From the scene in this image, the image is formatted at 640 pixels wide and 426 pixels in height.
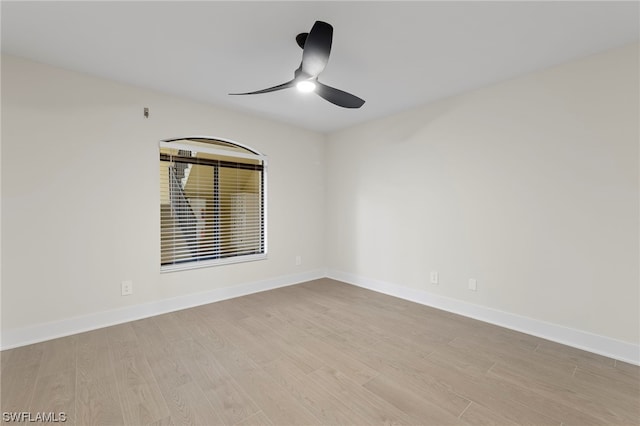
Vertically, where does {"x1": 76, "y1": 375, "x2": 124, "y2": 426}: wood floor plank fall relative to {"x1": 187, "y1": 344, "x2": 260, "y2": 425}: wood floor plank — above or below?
above

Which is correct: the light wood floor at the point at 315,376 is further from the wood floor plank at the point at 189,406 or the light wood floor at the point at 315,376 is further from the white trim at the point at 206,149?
the white trim at the point at 206,149

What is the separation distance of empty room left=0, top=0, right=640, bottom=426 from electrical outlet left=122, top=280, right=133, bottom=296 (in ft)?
0.06

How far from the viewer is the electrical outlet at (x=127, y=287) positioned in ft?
9.32

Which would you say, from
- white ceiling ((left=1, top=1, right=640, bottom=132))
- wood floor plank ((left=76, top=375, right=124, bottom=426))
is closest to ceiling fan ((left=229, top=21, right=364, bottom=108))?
white ceiling ((left=1, top=1, right=640, bottom=132))

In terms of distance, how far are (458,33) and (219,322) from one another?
10.7 feet

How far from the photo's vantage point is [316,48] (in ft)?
5.69

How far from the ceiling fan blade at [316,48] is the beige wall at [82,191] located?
200 centimetres

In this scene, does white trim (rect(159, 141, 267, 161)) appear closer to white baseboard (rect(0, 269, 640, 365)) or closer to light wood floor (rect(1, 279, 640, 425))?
white baseboard (rect(0, 269, 640, 365))

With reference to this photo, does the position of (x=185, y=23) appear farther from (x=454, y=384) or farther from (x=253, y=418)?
(x=454, y=384)

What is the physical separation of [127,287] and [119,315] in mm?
274

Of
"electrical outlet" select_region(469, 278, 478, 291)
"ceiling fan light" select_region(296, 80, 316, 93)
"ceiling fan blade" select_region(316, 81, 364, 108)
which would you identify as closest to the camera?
"ceiling fan light" select_region(296, 80, 316, 93)

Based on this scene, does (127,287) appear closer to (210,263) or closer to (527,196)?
(210,263)

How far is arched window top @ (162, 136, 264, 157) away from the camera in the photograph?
3.21m

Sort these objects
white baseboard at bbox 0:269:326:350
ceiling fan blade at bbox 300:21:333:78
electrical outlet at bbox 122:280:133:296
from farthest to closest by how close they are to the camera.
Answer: electrical outlet at bbox 122:280:133:296, white baseboard at bbox 0:269:326:350, ceiling fan blade at bbox 300:21:333:78
